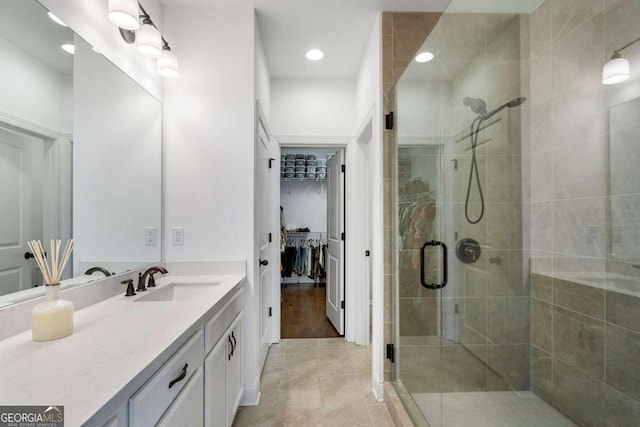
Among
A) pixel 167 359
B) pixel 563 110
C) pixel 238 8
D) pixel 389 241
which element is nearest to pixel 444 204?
pixel 389 241

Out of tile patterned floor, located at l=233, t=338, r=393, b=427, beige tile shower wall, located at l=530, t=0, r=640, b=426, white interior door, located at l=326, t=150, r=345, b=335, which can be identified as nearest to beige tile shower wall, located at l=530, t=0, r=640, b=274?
beige tile shower wall, located at l=530, t=0, r=640, b=426

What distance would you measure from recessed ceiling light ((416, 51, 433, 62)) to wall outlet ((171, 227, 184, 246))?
79.5 inches

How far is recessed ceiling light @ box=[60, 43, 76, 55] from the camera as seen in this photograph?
1.26 meters

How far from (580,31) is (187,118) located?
7.41 ft

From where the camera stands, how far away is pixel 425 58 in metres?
1.88

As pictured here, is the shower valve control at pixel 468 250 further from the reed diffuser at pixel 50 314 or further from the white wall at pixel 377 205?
the reed diffuser at pixel 50 314

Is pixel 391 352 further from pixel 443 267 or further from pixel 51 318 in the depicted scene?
pixel 51 318

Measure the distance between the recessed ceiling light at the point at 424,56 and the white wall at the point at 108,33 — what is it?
5.61 feet

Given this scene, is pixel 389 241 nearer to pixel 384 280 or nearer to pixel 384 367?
pixel 384 280

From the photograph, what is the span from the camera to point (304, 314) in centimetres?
395

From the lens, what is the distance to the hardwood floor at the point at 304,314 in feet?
10.9

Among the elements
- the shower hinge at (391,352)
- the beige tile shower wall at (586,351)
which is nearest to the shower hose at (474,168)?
the beige tile shower wall at (586,351)

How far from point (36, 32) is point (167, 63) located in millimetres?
769

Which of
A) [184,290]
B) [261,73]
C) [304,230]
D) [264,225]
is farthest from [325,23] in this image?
[304,230]
